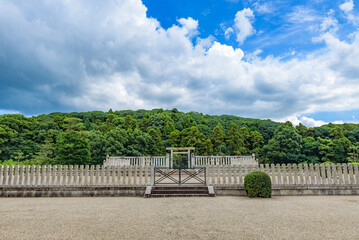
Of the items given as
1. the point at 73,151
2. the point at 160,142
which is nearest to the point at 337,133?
the point at 160,142

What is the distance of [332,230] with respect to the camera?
151 inches

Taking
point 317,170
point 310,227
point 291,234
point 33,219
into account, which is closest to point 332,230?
point 310,227

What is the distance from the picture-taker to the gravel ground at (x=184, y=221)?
11.8ft

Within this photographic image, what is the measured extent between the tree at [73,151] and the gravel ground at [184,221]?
11.9 metres

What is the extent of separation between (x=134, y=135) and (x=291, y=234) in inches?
875

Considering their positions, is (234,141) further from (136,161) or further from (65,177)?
(65,177)

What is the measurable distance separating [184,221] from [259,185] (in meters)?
3.79

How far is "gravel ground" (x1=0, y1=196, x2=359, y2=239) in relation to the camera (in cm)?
359

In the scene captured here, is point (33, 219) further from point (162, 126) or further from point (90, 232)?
point (162, 126)

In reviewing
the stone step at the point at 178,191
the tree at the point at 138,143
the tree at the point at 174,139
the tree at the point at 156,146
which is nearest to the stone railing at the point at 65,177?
the stone step at the point at 178,191

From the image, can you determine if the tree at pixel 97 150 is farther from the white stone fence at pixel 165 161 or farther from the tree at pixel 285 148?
the tree at pixel 285 148

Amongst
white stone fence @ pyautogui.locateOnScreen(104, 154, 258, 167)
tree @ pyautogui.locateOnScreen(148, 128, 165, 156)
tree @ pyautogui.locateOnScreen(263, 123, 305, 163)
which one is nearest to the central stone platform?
white stone fence @ pyautogui.locateOnScreen(104, 154, 258, 167)

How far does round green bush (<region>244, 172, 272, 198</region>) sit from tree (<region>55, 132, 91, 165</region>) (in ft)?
47.9

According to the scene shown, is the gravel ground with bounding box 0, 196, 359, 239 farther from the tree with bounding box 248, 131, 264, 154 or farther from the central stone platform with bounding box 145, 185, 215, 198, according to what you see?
the tree with bounding box 248, 131, 264, 154
